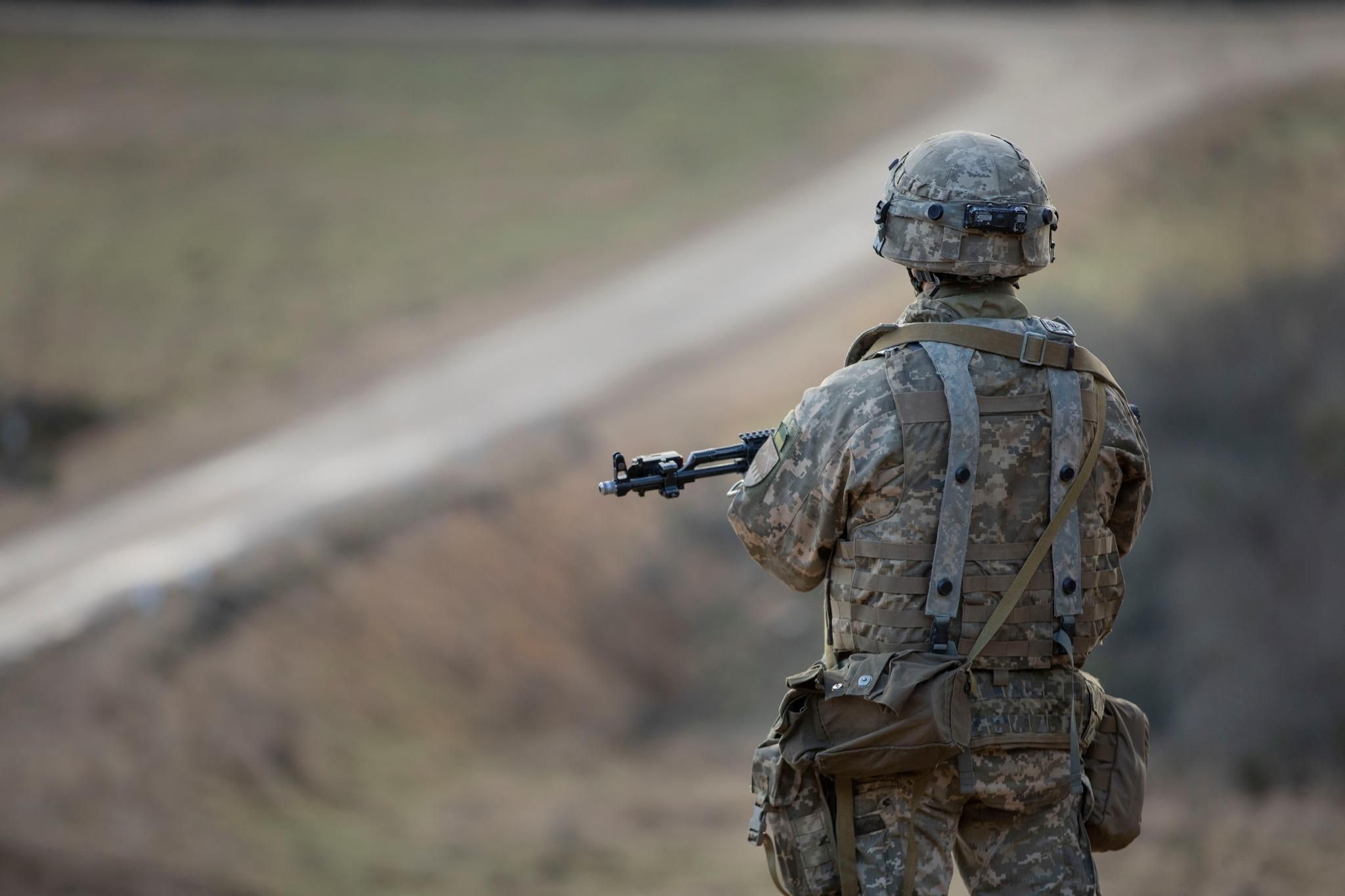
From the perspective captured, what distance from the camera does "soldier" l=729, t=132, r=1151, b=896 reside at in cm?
416

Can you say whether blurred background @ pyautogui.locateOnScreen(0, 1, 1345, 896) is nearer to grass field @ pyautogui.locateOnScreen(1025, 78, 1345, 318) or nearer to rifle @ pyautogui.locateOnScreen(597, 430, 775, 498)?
grass field @ pyautogui.locateOnScreen(1025, 78, 1345, 318)

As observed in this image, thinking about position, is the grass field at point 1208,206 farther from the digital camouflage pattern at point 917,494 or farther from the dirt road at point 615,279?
the digital camouflage pattern at point 917,494

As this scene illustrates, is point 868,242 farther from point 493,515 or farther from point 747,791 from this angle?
point 747,791

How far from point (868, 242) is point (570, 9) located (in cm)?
1518

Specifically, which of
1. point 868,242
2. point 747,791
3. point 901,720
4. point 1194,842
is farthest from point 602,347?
point 901,720

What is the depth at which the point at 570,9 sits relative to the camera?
1344 inches

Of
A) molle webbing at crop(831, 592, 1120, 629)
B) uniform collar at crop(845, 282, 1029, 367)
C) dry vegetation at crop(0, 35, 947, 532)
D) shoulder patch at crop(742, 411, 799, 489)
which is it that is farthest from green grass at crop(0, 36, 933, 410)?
molle webbing at crop(831, 592, 1120, 629)

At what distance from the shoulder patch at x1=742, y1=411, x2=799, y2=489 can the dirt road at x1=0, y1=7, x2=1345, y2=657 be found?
10.5m

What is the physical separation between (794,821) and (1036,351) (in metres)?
1.58

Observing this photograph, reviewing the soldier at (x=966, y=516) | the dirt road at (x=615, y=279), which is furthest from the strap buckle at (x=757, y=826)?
the dirt road at (x=615, y=279)

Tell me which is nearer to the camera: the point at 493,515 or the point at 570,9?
the point at 493,515

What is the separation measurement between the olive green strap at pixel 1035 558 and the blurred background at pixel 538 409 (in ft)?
22.5

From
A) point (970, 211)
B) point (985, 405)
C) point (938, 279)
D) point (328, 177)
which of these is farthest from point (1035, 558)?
point (328, 177)

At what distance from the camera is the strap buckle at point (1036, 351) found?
4184 millimetres
